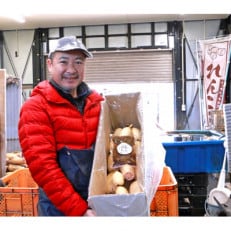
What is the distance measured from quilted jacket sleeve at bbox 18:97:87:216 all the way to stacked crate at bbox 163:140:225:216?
1.32 m

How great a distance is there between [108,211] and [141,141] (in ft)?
1.10

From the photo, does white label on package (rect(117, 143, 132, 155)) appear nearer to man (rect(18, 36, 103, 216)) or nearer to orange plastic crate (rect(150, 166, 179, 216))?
man (rect(18, 36, 103, 216))

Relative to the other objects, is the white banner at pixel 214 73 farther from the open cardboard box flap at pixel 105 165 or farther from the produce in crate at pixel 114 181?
the produce in crate at pixel 114 181

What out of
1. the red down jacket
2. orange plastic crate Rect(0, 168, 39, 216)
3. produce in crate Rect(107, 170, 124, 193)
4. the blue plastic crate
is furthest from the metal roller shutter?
produce in crate Rect(107, 170, 124, 193)

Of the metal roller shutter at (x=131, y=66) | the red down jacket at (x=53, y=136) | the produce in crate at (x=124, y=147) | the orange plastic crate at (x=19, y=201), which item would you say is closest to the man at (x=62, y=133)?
the red down jacket at (x=53, y=136)

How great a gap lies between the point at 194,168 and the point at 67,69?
1.56 m

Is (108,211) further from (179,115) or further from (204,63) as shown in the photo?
(179,115)

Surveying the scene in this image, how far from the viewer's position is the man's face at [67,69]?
1.36 m

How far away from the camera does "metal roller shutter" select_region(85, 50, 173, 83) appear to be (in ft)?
22.6

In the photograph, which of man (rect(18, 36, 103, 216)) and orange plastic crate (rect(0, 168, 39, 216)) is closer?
man (rect(18, 36, 103, 216))

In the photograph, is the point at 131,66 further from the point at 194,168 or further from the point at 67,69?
the point at 67,69

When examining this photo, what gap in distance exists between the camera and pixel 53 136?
4.32 ft

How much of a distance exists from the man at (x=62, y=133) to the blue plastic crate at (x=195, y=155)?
4.41 feet
